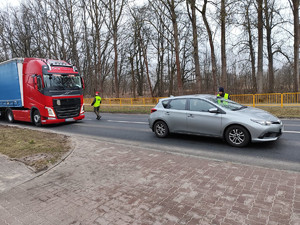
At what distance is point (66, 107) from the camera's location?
1212cm

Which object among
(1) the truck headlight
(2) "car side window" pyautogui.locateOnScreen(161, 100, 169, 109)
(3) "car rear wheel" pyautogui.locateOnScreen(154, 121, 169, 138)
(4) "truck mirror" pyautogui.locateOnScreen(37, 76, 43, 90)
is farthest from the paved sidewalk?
(4) "truck mirror" pyautogui.locateOnScreen(37, 76, 43, 90)

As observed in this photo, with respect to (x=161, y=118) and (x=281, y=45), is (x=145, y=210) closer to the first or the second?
(x=161, y=118)

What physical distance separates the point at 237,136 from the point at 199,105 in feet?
5.03

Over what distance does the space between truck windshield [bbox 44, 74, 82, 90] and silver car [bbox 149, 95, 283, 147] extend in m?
6.30

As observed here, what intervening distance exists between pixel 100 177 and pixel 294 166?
406 centimetres

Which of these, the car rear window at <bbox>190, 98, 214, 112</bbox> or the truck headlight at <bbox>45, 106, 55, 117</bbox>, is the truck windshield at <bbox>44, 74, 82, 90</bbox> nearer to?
the truck headlight at <bbox>45, 106, 55, 117</bbox>

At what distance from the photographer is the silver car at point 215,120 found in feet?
19.4

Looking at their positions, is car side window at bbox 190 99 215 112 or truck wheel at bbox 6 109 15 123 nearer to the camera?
car side window at bbox 190 99 215 112

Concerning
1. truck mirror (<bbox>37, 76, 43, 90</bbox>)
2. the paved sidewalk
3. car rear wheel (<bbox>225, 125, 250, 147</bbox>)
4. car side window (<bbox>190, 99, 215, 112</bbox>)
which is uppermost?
truck mirror (<bbox>37, 76, 43, 90</bbox>)

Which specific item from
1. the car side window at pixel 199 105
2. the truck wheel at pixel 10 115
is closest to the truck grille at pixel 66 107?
the truck wheel at pixel 10 115

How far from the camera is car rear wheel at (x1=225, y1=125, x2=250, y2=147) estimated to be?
604 cm

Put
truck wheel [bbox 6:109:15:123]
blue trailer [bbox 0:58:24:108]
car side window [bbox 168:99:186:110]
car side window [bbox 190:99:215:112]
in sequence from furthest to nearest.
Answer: truck wheel [bbox 6:109:15:123], blue trailer [bbox 0:58:24:108], car side window [bbox 168:99:186:110], car side window [bbox 190:99:215:112]

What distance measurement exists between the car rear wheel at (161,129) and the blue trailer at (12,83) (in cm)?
902


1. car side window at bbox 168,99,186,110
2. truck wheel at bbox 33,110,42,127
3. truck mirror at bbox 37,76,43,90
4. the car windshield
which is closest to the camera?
the car windshield
